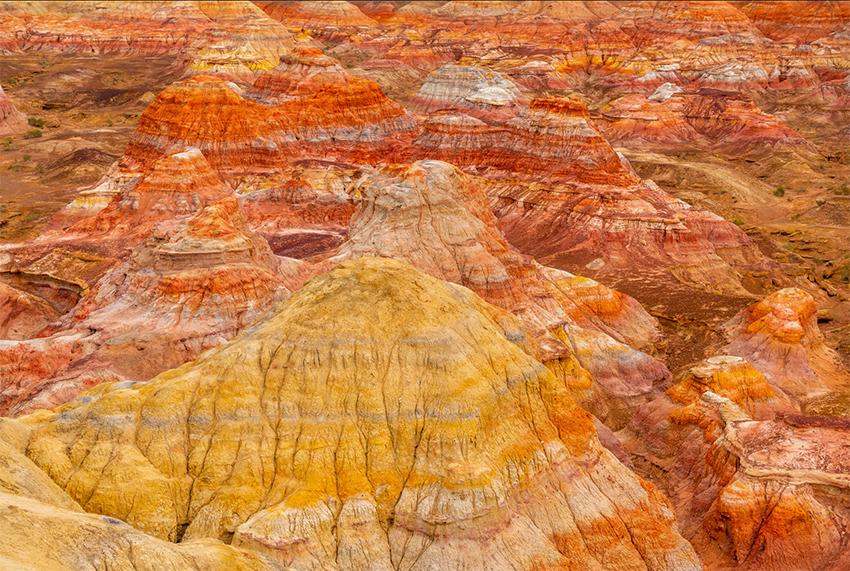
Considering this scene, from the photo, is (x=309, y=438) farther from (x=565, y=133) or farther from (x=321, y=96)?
(x=321, y=96)

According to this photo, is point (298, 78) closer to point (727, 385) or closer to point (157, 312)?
point (157, 312)

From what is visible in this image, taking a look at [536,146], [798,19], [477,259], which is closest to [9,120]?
[536,146]

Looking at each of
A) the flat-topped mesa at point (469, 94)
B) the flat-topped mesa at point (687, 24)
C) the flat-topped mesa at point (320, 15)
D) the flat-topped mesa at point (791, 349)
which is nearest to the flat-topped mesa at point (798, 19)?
the flat-topped mesa at point (687, 24)

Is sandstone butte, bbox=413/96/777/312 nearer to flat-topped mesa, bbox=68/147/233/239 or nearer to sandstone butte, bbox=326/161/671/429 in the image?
sandstone butte, bbox=326/161/671/429

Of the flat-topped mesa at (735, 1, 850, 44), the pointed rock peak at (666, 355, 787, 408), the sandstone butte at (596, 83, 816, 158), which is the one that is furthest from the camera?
the flat-topped mesa at (735, 1, 850, 44)

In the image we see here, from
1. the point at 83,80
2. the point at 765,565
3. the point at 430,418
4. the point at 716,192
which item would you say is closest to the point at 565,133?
the point at 716,192

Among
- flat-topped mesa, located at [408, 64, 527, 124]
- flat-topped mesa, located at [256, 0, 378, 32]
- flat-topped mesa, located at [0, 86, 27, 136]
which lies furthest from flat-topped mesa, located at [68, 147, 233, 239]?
flat-topped mesa, located at [256, 0, 378, 32]

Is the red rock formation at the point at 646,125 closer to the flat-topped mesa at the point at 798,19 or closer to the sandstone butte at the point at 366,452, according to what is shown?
the flat-topped mesa at the point at 798,19

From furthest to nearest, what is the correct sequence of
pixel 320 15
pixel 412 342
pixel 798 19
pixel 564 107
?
pixel 320 15 < pixel 798 19 < pixel 564 107 < pixel 412 342
